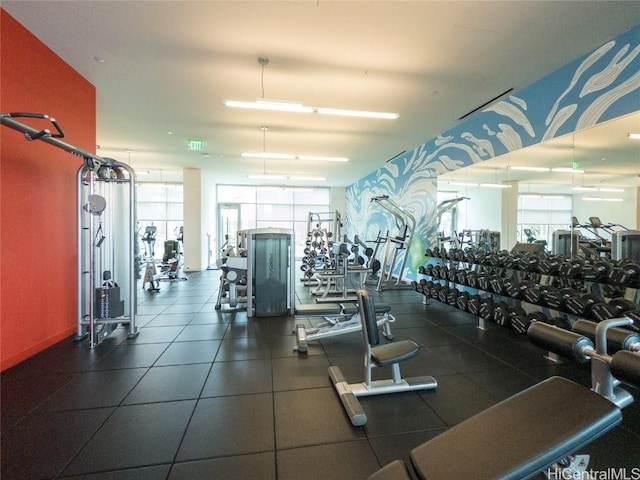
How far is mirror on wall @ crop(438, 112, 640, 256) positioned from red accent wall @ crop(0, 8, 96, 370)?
18.2ft

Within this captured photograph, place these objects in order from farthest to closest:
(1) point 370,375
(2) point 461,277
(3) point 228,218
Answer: (3) point 228,218
(2) point 461,277
(1) point 370,375

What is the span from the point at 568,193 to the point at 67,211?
18.8 ft

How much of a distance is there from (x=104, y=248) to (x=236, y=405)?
253 cm

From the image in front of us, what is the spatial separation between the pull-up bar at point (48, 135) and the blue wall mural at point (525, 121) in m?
4.85

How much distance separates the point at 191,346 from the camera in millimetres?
3135

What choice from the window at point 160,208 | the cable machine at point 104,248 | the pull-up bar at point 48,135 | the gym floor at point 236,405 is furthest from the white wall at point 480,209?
the window at point 160,208

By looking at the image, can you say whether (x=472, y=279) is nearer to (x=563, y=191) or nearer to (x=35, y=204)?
(x=563, y=191)

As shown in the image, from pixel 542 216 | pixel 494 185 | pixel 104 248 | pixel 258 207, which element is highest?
pixel 258 207

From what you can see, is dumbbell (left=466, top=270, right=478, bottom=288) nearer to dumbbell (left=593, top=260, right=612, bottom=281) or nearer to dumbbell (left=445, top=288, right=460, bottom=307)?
dumbbell (left=445, top=288, right=460, bottom=307)

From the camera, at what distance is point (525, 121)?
3.84 meters

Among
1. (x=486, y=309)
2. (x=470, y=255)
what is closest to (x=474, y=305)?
(x=486, y=309)

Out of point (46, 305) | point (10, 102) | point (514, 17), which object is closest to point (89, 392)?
point (46, 305)

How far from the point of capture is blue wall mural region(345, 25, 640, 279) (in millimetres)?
2773

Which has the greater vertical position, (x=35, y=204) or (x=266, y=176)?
(x=266, y=176)
